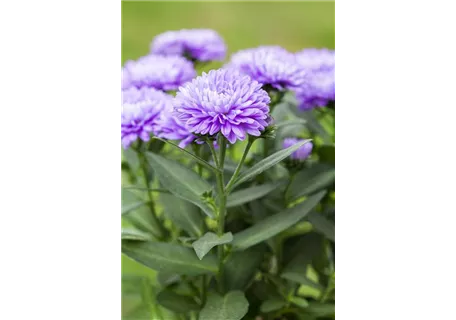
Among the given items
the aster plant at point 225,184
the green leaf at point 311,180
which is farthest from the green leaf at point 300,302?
the green leaf at point 311,180

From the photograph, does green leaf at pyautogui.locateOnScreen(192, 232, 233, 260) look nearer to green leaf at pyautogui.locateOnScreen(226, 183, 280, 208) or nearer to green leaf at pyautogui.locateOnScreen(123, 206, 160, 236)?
green leaf at pyautogui.locateOnScreen(226, 183, 280, 208)

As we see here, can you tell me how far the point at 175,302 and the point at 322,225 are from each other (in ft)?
0.56

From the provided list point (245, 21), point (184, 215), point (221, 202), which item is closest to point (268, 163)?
point (221, 202)

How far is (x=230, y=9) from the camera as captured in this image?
1.30 meters

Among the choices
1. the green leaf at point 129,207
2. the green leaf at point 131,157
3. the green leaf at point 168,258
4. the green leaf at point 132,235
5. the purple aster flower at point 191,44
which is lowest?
the green leaf at point 168,258

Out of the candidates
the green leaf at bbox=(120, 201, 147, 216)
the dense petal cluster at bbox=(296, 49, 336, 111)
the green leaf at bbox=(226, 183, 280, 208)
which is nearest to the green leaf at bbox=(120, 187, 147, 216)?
the green leaf at bbox=(120, 201, 147, 216)

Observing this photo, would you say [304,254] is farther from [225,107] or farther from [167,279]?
[225,107]

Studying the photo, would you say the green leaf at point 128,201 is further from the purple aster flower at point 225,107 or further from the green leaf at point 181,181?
the purple aster flower at point 225,107

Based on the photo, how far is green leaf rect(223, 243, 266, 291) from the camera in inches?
23.0

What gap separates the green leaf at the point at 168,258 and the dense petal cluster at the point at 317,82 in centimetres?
21

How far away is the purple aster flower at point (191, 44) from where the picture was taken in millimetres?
774
